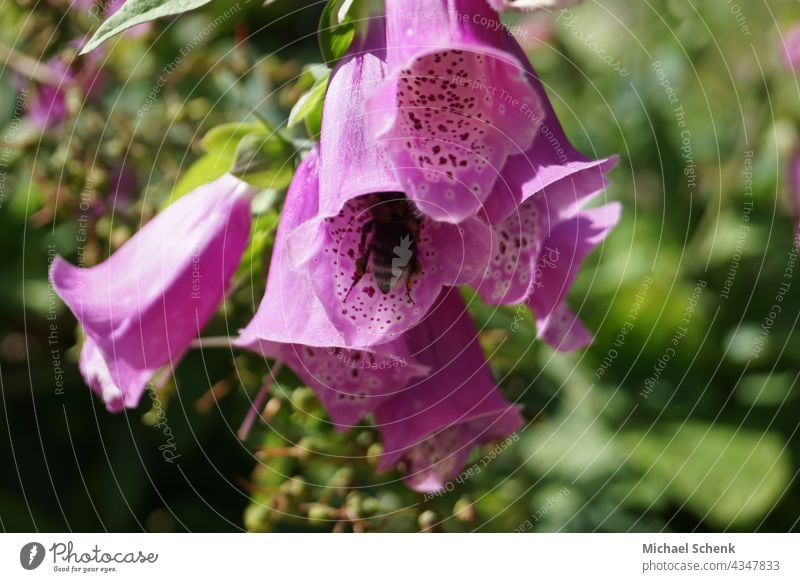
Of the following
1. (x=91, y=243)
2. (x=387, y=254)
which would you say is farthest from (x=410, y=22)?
(x=91, y=243)

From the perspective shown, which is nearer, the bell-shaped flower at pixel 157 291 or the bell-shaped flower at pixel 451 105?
the bell-shaped flower at pixel 451 105

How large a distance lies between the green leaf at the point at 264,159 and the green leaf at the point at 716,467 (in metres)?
0.66

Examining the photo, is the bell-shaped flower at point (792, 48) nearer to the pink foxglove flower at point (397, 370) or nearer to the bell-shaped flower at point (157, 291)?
the pink foxglove flower at point (397, 370)

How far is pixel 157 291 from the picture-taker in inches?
29.9

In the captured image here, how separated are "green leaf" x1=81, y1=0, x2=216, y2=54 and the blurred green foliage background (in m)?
0.36

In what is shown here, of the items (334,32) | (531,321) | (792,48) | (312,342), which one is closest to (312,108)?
(334,32)

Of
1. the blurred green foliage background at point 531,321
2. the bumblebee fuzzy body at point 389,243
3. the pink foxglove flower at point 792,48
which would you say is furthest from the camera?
the pink foxglove flower at point 792,48

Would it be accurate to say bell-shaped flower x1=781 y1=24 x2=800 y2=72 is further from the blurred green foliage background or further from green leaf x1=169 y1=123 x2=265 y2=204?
green leaf x1=169 y1=123 x2=265 y2=204

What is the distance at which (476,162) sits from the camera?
64 cm

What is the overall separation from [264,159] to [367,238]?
0.41 ft

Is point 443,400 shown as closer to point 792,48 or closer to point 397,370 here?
point 397,370

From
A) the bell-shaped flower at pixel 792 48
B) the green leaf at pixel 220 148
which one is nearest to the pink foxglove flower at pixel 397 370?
the green leaf at pixel 220 148

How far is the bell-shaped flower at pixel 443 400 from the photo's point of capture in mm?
751

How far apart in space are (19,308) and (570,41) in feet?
3.03
